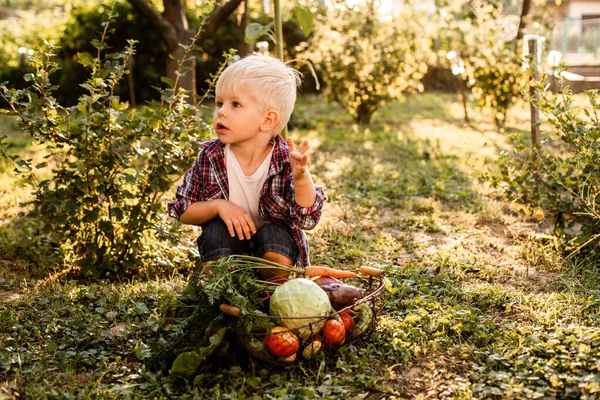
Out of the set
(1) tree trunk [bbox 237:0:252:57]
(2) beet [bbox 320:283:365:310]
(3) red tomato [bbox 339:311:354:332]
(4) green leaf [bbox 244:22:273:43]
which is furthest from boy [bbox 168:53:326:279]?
(1) tree trunk [bbox 237:0:252:57]

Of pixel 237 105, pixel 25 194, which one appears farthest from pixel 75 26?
pixel 237 105

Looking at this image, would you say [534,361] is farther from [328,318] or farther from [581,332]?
[328,318]

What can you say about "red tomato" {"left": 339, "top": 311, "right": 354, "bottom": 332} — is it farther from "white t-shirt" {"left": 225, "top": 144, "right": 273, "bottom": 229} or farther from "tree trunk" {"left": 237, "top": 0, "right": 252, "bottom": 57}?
"tree trunk" {"left": 237, "top": 0, "right": 252, "bottom": 57}

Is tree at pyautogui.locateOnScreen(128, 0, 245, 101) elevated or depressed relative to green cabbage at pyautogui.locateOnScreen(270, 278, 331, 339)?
elevated

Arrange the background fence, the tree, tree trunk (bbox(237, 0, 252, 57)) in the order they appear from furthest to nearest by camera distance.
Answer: the background fence
tree trunk (bbox(237, 0, 252, 57))
the tree

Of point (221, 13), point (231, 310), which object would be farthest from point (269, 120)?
point (221, 13)

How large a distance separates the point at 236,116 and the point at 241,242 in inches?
23.5

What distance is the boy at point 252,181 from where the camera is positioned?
2.99 m

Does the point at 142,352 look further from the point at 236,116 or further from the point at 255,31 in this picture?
the point at 255,31

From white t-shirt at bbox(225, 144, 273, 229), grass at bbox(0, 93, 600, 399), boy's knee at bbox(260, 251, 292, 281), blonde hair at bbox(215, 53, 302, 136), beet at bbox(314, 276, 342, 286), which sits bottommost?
grass at bbox(0, 93, 600, 399)

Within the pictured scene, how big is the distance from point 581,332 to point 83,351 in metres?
2.08

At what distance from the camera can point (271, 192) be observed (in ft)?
10.2

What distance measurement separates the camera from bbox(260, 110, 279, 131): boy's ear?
306 centimetres

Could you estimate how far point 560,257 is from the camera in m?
3.93
